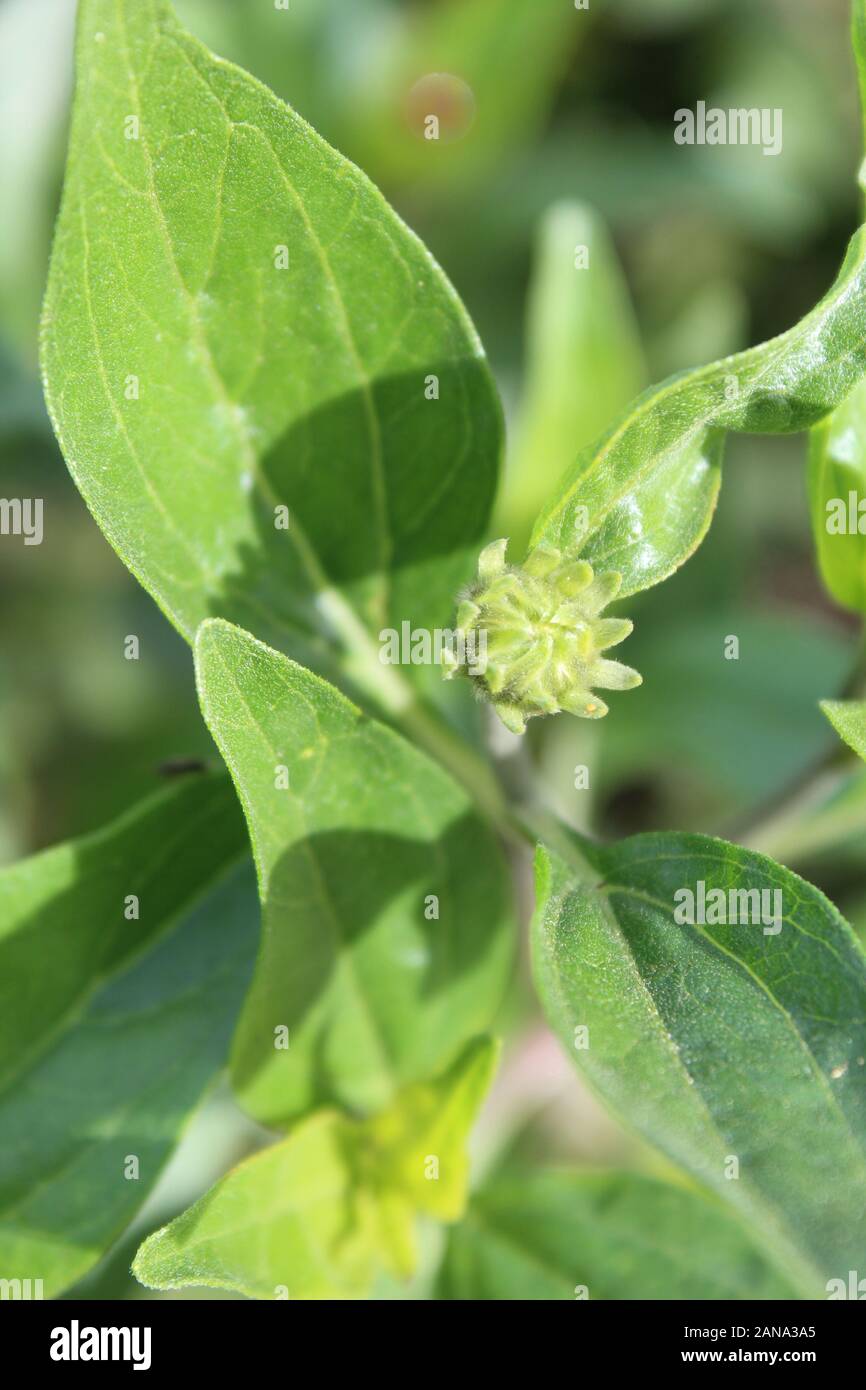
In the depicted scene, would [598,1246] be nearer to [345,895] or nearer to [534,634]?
[345,895]

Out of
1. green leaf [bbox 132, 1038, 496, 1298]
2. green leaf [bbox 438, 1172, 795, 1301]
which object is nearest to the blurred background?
green leaf [bbox 438, 1172, 795, 1301]

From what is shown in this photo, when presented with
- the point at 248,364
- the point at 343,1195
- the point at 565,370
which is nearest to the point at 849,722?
the point at 248,364

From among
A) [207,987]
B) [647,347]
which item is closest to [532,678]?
[207,987]

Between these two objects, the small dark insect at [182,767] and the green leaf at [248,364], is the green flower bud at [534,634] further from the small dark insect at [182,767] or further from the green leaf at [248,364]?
the small dark insect at [182,767]

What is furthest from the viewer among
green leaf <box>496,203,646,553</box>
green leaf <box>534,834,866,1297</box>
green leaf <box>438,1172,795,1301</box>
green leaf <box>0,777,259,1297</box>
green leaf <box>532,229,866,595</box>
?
green leaf <box>496,203,646,553</box>

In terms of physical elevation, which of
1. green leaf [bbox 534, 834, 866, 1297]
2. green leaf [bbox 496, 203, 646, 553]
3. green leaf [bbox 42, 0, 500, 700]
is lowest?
green leaf [bbox 534, 834, 866, 1297]

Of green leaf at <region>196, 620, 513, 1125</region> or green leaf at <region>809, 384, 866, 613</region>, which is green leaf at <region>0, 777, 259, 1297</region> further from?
green leaf at <region>809, 384, 866, 613</region>
